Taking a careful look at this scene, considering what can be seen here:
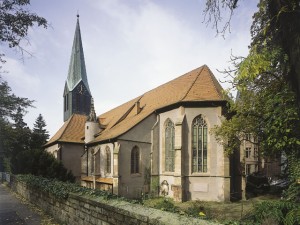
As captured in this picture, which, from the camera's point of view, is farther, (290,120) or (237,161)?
(237,161)

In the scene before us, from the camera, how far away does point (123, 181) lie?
887 inches

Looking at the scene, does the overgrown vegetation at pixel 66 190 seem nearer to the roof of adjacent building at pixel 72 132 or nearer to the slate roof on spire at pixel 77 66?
the roof of adjacent building at pixel 72 132

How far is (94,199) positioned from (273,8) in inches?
216

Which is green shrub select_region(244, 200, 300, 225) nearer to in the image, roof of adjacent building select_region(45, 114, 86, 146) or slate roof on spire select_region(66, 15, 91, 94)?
roof of adjacent building select_region(45, 114, 86, 146)

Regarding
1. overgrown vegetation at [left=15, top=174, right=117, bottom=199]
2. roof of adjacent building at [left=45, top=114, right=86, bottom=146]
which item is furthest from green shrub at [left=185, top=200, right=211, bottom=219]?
roof of adjacent building at [left=45, top=114, right=86, bottom=146]

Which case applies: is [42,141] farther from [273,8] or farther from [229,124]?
[273,8]

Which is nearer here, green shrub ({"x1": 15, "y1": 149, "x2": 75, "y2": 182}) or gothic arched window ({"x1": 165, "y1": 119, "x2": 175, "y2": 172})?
green shrub ({"x1": 15, "y1": 149, "x2": 75, "y2": 182})

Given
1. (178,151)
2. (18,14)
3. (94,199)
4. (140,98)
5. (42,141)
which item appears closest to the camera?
(94,199)

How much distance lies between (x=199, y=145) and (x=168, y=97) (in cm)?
556

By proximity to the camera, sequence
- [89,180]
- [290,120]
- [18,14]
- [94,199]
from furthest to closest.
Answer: [89,180] < [290,120] < [18,14] < [94,199]

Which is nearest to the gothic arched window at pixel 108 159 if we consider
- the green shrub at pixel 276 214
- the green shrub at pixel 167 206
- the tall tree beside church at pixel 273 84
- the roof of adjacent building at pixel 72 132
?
the roof of adjacent building at pixel 72 132

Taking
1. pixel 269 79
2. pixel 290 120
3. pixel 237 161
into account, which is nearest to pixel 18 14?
pixel 290 120

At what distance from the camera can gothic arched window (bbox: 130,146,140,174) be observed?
23.1 metres

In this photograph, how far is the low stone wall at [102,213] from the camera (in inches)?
181
